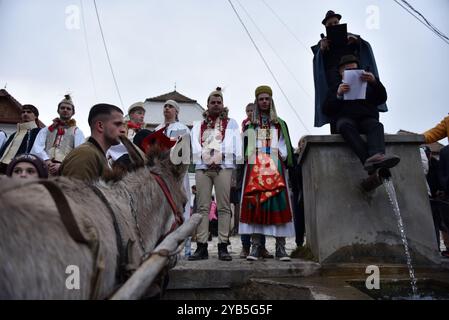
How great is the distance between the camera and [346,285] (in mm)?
3291

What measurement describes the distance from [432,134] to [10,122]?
32119mm

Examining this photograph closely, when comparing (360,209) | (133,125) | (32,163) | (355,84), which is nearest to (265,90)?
(355,84)

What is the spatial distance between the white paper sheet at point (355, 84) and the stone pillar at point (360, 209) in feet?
2.09

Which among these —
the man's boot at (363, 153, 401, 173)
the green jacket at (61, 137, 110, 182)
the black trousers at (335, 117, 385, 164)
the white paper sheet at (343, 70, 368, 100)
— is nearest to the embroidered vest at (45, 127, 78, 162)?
the green jacket at (61, 137, 110, 182)

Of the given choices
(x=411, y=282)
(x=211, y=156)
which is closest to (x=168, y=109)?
(x=211, y=156)

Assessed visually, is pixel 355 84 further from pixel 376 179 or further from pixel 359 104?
pixel 376 179

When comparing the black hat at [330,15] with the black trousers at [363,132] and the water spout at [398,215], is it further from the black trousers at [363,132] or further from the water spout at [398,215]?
the water spout at [398,215]

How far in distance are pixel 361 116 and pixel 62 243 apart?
4.38 meters

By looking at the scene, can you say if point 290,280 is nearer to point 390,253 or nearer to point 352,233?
point 352,233

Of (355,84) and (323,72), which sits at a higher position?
(323,72)

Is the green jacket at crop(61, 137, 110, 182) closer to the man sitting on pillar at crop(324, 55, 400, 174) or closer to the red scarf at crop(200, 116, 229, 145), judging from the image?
the red scarf at crop(200, 116, 229, 145)

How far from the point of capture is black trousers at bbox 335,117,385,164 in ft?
13.6

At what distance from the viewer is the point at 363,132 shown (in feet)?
15.1

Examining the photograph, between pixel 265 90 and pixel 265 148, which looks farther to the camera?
pixel 265 90
